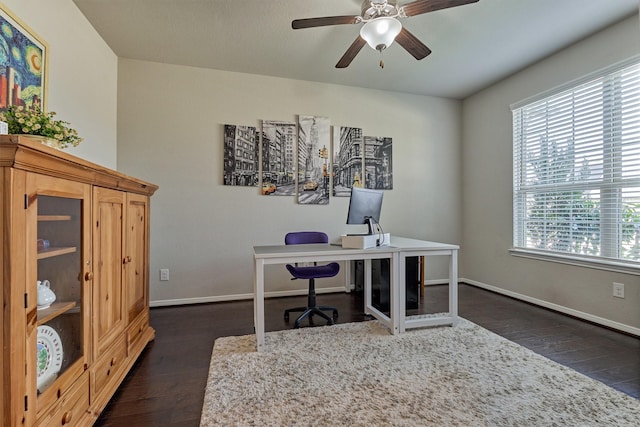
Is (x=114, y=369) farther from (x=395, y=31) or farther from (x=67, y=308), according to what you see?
(x=395, y=31)

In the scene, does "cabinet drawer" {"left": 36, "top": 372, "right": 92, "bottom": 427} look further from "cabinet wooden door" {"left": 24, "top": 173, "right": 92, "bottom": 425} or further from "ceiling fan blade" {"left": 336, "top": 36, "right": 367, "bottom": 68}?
"ceiling fan blade" {"left": 336, "top": 36, "right": 367, "bottom": 68}

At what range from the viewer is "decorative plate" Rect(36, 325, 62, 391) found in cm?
112

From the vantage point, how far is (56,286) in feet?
4.13

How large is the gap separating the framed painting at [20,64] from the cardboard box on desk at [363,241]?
2.33 m

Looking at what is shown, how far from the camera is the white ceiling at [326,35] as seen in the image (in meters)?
2.34

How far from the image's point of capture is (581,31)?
8.74 ft

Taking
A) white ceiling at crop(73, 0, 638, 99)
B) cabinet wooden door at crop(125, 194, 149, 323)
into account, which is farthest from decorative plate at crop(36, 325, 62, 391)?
→ white ceiling at crop(73, 0, 638, 99)

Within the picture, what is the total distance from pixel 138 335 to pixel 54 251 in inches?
46.2

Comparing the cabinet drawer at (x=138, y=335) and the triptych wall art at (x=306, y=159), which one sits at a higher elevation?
the triptych wall art at (x=306, y=159)

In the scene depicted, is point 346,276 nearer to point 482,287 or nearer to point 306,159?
point 306,159

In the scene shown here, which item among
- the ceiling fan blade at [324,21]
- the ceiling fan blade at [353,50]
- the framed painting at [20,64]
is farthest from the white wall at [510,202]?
the framed painting at [20,64]

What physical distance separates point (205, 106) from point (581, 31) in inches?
152

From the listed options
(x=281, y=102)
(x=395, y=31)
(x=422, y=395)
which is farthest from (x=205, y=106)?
(x=422, y=395)

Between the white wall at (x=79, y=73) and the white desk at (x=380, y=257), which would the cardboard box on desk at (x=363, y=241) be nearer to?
the white desk at (x=380, y=257)
